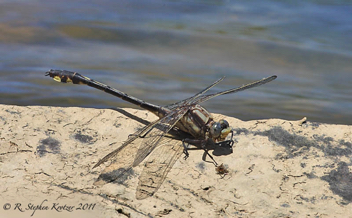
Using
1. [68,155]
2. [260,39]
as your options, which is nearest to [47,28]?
[260,39]

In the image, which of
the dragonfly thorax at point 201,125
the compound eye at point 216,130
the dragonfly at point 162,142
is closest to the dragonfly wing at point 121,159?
the dragonfly at point 162,142

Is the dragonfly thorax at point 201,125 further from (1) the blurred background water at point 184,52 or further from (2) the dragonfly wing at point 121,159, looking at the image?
(1) the blurred background water at point 184,52

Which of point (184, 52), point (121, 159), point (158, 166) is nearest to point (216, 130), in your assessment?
point (158, 166)

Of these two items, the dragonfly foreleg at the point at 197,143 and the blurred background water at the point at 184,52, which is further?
the blurred background water at the point at 184,52

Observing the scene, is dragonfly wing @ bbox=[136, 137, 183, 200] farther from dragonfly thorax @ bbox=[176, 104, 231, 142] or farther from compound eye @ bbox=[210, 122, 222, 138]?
compound eye @ bbox=[210, 122, 222, 138]

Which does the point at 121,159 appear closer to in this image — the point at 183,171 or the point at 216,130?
the point at 183,171

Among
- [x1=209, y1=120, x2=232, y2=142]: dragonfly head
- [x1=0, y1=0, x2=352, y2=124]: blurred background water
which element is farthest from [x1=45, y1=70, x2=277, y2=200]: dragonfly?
[x1=0, y1=0, x2=352, y2=124]: blurred background water

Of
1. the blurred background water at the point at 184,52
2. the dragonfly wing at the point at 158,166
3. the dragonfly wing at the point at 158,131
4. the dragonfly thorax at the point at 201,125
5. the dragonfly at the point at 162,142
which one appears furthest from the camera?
the blurred background water at the point at 184,52
